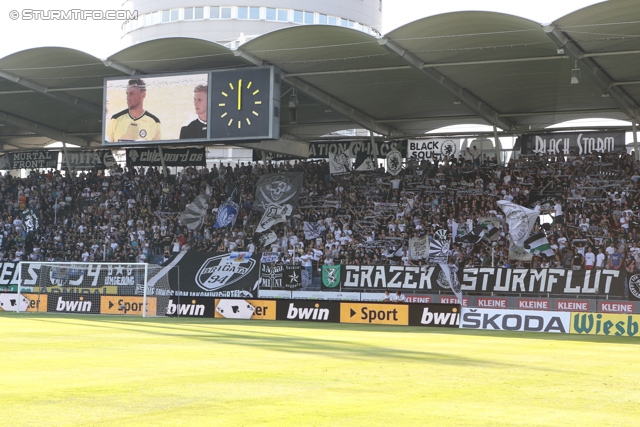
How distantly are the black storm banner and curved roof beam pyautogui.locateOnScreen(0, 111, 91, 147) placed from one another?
2385 cm

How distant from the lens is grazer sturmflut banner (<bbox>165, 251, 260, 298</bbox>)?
124ft

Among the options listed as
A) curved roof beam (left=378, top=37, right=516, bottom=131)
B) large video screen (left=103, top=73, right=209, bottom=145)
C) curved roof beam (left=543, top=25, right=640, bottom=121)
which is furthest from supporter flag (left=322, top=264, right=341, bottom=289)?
curved roof beam (left=543, top=25, right=640, bottom=121)

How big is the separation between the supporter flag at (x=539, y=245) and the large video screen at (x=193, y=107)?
425 inches

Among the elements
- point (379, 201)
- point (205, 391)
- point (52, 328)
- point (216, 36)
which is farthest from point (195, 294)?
point (216, 36)

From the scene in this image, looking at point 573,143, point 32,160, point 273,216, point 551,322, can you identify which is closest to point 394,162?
point 273,216

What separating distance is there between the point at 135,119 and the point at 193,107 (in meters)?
2.71

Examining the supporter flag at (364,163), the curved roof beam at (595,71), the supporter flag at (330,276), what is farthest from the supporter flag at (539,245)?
the supporter flag at (364,163)

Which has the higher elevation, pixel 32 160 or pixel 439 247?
pixel 32 160

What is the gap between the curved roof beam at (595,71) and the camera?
29.7 m

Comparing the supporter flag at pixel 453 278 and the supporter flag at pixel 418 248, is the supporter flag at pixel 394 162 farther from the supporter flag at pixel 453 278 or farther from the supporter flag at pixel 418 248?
the supporter flag at pixel 453 278

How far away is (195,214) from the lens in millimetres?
44312

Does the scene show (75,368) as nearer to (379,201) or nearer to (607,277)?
(607,277)

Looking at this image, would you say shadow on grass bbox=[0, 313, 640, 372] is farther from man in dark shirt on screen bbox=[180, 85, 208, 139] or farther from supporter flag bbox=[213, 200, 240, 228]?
supporter flag bbox=[213, 200, 240, 228]

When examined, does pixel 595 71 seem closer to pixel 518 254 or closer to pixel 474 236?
pixel 518 254
